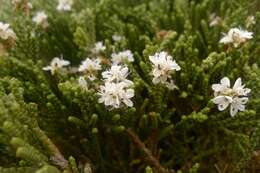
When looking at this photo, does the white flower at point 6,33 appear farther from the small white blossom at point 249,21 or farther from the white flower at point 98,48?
the small white blossom at point 249,21

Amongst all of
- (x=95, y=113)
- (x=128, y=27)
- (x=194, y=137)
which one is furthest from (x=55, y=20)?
(x=194, y=137)

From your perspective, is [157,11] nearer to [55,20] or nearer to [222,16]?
[222,16]

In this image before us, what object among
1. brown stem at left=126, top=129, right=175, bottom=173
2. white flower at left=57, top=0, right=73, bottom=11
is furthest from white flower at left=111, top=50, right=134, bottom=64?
white flower at left=57, top=0, right=73, bottom=11

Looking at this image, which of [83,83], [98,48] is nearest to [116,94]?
[83,83]

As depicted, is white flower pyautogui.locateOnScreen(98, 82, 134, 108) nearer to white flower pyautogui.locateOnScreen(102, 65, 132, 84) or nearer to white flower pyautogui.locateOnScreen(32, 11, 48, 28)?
white flower pyautogui.locateOnScreen(102, 65, 132, 84)

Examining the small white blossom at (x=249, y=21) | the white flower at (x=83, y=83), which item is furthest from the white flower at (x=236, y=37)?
the white flower at (x=83, y=83)

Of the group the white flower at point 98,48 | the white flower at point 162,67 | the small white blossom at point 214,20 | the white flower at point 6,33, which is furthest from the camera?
the small white blossom at point 214,20

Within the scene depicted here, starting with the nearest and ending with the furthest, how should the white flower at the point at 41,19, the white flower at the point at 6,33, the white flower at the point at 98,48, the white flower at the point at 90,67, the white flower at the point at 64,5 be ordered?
the white flower at the point at 90,67, the white flower at the point at 6,33, the white flower at the point at 98,48, the white flower at the point at 41,19, the white flower at the point at 64,5
